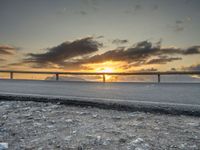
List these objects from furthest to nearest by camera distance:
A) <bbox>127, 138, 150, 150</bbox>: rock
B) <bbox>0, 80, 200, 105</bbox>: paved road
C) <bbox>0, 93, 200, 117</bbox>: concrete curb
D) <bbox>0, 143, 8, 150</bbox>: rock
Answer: <bbox>0, 80, 200, 105</bbox>: paved road < <bbox>0, 93, 200, 117</bbox>: concrete curb < <bbox>0, 143, 8, 150</bbox>: rock < <bbox>127, 138, 150, 150</bbox>: rock

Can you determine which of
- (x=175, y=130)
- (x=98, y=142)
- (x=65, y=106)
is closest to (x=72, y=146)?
(x=98, y=142)

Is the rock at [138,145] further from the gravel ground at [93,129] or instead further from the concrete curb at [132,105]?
the concrete curb at [132,105]

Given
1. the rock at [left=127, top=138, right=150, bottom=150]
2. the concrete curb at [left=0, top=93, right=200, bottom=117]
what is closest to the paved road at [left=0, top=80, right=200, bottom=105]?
the concrete curb at [left=0, top=93, right=200, bottom=117]

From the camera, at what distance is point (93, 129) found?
21.0ft

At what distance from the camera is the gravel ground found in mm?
5488

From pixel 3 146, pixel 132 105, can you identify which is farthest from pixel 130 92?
pixel 3 146

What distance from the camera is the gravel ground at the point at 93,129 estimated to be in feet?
18.0

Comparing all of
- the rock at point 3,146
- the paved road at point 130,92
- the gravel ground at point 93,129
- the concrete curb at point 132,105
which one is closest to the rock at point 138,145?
the gravel ground at point 93,129

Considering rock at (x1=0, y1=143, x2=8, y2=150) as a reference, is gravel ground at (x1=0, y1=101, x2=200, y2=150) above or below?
above

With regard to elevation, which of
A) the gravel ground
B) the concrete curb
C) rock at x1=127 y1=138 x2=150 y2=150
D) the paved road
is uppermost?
the paved road

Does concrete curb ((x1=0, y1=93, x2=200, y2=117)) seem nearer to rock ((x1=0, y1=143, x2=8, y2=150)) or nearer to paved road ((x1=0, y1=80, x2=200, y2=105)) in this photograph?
paved road ((x1=0, y1=80, x2=200, y2=105))

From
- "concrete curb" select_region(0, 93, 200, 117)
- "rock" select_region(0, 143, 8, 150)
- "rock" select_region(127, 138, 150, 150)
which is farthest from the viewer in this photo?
"concrete curb" select_region(0, 93, 200, 117)

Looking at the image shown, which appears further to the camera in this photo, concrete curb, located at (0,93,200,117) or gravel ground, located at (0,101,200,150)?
concrete curb, located at (0,93,200,117)

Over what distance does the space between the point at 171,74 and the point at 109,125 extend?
13.0 metres
